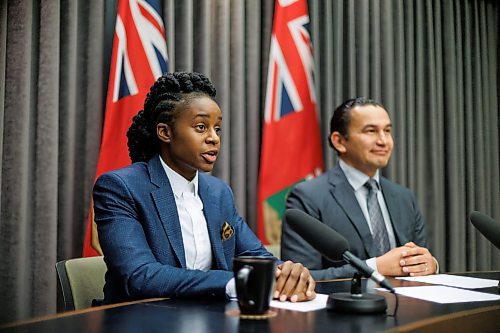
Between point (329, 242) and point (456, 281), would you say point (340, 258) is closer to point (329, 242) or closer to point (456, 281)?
point (329, 242)

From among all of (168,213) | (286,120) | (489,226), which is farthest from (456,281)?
(286,120)

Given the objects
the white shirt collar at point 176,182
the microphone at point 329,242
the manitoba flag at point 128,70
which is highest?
the manitoba flag at point 128,70

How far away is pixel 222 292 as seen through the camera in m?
1.44

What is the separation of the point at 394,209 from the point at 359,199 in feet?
0.56

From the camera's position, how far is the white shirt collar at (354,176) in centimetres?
267

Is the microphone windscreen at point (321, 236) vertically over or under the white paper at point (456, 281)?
over

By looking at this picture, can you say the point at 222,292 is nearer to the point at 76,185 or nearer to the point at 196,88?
the point at 196,88

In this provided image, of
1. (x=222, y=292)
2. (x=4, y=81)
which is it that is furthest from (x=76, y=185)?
(x=222, y=292)

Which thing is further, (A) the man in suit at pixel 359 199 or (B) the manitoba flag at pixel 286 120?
(B) the manitoba flag at pixel 286 120

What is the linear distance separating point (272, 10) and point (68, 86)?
133cm

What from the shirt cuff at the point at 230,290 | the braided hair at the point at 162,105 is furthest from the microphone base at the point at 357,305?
the braided hair at the point at 162,105

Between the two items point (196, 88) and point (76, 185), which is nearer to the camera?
point (196, 88)

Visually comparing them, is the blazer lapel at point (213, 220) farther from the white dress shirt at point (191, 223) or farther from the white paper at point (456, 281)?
the white paper at point (456, 281)

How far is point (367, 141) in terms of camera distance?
2.69 meters
